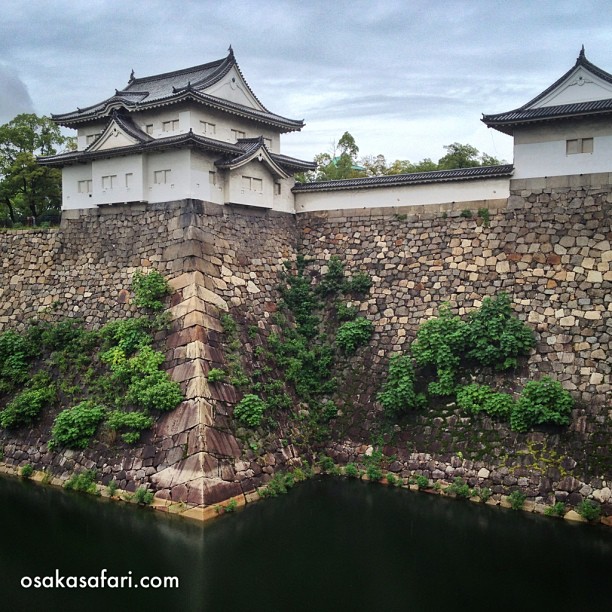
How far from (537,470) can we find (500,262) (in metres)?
5.51

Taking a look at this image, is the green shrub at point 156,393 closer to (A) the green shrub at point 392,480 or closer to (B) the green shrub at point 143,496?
(B) the green shrub at point 143,496

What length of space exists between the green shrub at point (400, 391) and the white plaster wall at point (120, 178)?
8.23 m

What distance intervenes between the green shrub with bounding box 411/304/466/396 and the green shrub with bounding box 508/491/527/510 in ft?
9.92

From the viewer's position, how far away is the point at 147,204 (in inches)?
827

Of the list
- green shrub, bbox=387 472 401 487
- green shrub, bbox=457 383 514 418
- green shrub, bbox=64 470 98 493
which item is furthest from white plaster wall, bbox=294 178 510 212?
green shrub, bbox=64 470 98 493

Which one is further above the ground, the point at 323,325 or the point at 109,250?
the point at 109,250

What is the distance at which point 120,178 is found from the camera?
844 inches

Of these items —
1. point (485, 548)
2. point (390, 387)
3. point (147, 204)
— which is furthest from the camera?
point (147, 204)

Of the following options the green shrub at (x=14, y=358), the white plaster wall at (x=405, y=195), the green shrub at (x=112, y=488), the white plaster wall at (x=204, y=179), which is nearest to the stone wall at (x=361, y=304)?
the green shrub at (x=112, y=488)

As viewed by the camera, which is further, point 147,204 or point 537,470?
point 147,204

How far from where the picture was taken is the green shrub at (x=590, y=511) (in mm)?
15617

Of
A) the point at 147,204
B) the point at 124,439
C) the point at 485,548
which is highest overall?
the point at 147,204

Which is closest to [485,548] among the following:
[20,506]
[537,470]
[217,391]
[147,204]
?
[537,470]

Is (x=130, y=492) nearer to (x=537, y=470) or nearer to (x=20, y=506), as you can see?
(x=20, y=506)
